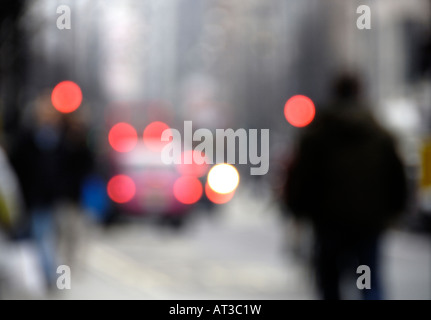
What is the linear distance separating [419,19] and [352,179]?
3068 centimetres

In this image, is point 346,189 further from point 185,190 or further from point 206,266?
point 185,190

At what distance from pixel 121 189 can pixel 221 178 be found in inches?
358

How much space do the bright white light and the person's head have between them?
21976 millimetres

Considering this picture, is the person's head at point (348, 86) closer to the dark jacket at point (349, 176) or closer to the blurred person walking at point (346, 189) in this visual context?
the blurred person walking at point (346, 189)

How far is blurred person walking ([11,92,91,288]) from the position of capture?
36.3 feet

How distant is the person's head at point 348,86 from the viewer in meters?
6.61

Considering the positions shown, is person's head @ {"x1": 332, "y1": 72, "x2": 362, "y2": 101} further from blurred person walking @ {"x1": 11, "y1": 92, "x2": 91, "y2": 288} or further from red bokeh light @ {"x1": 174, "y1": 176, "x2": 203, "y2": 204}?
red bokeh light @ {"x1": 174, "y1": 176, "x2": 203, "y2": 204}

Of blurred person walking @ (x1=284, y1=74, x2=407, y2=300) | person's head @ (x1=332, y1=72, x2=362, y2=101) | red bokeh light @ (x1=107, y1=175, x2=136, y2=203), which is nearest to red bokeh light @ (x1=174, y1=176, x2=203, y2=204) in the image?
red bokeh light @ (x1=107, y1=175, x2=136, y2=203)

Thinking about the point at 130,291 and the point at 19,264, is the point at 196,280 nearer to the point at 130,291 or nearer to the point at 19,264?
the point at 130,291

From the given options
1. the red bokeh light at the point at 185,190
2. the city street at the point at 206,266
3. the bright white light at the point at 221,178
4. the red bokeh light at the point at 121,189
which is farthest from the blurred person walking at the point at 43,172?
the bright white light at the point at 221,178

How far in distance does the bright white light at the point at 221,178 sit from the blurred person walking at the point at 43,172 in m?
17.0

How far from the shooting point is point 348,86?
6.62 m

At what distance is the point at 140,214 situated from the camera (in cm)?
2092
